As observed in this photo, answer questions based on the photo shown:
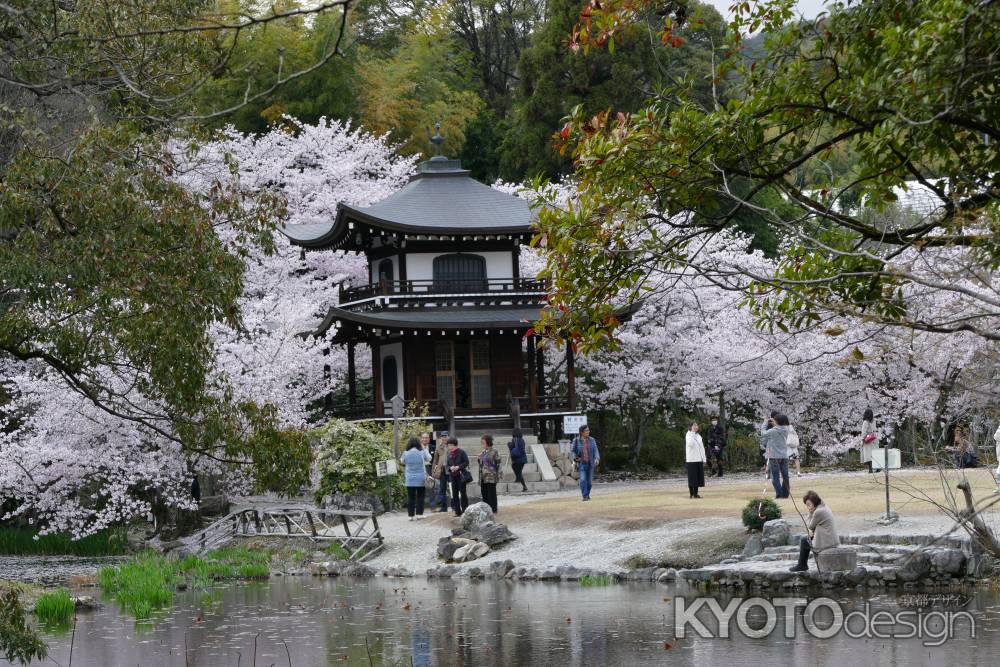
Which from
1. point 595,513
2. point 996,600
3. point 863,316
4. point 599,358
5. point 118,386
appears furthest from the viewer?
point 599,358

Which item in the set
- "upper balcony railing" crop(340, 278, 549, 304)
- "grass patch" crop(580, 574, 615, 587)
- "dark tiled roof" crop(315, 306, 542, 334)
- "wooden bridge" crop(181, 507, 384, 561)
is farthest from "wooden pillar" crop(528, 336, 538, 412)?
"grass patch" crop(580, 574, 615, 587)

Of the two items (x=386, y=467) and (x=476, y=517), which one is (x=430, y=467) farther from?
(x=476, y=517)

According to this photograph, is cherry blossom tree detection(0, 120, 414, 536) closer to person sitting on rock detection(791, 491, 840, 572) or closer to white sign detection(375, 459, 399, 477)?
white sign detection(375, 459, 399, 477)

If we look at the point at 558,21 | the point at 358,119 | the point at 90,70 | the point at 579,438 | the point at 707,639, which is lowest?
the point at 707,639

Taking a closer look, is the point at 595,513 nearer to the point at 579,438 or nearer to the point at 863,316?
the point at 579,438

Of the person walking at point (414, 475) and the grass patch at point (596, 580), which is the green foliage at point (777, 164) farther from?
the person walking at point (414, 475)

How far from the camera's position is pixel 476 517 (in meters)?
21.9

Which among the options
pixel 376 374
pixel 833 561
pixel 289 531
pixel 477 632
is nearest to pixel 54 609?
pixel 477 632

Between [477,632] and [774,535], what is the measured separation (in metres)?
5.67

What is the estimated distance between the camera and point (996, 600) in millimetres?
14516

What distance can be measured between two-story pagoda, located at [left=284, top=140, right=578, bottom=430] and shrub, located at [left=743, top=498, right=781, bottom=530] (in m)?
16.2

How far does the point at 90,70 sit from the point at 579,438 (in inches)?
630

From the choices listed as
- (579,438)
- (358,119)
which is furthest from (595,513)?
(358,119)

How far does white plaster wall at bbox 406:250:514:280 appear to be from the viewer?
35969mm
